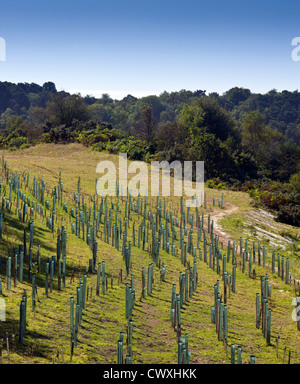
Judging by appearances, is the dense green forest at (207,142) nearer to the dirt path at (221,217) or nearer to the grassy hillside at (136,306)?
the dirt path at (221,217)

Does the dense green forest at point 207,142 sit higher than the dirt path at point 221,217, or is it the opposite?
the dense green forest at point 207,142

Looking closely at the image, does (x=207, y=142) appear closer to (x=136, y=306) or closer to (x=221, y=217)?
(x=221, y=217)

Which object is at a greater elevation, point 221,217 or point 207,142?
point 207,142

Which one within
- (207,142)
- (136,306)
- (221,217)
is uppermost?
(207,142)

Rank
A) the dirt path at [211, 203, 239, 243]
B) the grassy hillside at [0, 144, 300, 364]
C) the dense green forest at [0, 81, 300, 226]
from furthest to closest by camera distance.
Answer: the dense green forest at [0, 81, 300, 226] < the dirt path at [211, 203, 239, 243] < the grassy hillside at [0, 144, 300, 364]

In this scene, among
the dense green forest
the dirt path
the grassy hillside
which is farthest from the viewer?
the dense green forest

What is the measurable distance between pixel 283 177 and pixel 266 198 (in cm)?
1924

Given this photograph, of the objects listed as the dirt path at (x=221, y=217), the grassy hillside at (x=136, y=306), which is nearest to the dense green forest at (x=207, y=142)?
the dirt path at (x=221, y=217)

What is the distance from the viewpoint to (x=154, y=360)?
11.3m

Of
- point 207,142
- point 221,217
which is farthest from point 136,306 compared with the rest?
point 207,142

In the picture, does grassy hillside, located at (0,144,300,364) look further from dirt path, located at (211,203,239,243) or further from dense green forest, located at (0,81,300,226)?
dense green forest, located at (0,81,300,226)

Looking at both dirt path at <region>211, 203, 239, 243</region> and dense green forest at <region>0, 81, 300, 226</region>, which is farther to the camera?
dense green forest at <region>0, 81, 300, 226</region>

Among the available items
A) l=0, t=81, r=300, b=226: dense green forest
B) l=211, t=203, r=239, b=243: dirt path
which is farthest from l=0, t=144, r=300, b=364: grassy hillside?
l=0, t=81, r=300, b=226: dense green forest

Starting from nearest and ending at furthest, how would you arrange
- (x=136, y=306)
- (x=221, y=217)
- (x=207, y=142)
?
1. (x=136, y=306)
2. (x=221, y=217)
3. (x=207, y=142)
